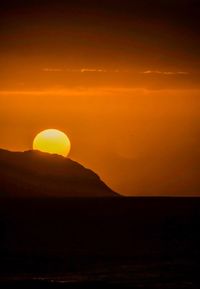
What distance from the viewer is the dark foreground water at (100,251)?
2927cm

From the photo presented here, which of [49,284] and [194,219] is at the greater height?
[194,219]

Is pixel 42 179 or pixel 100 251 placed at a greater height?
pixel 42 179

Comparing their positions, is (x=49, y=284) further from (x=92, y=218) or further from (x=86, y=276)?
(x=92, y=218)

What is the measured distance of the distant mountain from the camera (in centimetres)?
16050

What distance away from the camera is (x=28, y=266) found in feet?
108

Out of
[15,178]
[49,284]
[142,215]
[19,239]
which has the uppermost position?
[15,178]

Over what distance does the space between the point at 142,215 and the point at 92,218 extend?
4046 mm

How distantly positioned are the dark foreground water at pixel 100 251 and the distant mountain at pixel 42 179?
91.2m

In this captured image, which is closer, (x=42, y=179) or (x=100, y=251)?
(x=100, y=251)

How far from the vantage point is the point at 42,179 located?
18200 centimetres

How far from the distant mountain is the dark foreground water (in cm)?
9116

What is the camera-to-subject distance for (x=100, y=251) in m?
38.5

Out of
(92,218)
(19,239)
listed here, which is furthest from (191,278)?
(92,218)

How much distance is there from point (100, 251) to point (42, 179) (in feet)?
472
